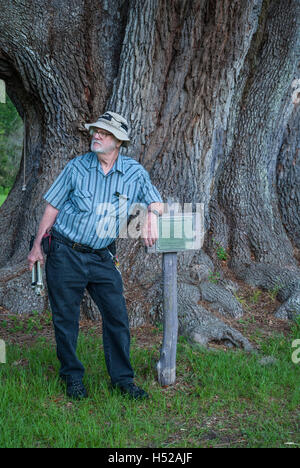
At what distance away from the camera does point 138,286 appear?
6.46 m

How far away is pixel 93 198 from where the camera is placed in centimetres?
430

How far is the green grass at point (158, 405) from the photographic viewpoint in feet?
12.7

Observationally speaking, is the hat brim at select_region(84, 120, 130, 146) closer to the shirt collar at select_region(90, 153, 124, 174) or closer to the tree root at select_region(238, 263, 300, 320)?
the shirt collar at select_region(90, 153, 124, 174)

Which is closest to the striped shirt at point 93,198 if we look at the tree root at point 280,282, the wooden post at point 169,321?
the wooden post at point 169,321

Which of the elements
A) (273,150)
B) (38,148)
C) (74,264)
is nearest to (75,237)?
(74,264)

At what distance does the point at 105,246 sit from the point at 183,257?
2.56 metres

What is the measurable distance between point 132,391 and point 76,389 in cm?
44

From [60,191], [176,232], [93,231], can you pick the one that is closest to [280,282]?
[176,232]

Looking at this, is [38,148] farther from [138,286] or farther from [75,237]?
[75,237]

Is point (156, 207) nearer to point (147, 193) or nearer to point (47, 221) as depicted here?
point (147, 193)

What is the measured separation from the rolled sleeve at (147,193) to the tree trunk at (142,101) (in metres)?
1.87

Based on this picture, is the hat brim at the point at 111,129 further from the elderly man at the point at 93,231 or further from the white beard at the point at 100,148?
the white beard at the point at 100,148

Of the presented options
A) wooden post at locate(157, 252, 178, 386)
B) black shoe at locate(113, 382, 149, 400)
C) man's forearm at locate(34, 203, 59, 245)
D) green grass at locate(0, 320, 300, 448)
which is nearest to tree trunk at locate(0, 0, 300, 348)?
green grass at locate(0, 320, 300, 448)

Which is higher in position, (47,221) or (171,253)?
(47,221)
